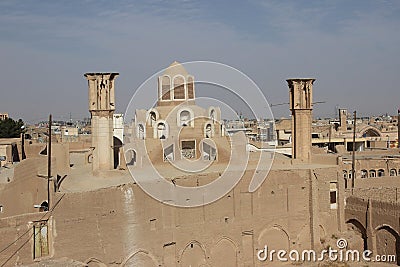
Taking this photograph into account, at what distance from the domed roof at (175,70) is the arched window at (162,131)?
3291 mm

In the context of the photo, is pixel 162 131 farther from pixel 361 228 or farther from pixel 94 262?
A: pixel 94 262

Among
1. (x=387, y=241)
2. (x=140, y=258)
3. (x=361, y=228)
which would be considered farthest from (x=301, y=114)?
(x=140, y=258)

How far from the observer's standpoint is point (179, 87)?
3080 centimetres

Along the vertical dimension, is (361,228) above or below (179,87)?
below

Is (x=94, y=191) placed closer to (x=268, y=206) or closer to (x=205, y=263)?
(x=205, y=263)

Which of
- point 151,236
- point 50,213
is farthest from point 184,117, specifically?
point 50,213

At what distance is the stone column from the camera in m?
26.9

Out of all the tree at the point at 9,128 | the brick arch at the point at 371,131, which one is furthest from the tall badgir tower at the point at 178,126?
the brick arch at the point at 371,131

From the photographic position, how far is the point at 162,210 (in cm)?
1920

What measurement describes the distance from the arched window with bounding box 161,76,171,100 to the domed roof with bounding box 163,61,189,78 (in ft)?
1.00

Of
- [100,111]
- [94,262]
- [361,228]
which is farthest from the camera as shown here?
[361,228]

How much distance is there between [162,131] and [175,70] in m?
4.17

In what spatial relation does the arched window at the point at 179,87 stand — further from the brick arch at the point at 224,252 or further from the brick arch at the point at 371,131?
the brick arch at the point at 371,131

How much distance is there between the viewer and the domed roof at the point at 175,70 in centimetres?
3059
